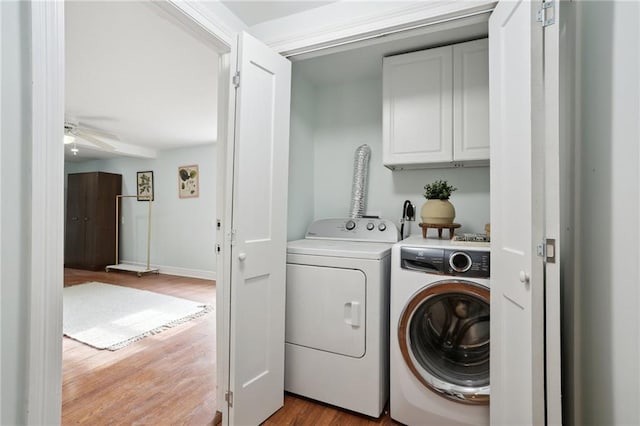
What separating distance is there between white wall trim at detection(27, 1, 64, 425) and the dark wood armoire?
5952mm

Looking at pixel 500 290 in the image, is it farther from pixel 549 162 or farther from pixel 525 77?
pixel 525 77

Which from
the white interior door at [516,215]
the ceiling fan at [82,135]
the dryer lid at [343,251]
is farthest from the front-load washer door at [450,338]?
the ceiling fan at [82,135]

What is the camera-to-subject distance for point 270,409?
5.65 ft

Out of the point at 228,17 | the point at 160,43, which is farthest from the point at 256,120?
the point at 160,43

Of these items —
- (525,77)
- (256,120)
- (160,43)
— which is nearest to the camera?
(525,77)

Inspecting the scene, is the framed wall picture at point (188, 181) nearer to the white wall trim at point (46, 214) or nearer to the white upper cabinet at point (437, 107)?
the white upper cabinet at point (437, 107)

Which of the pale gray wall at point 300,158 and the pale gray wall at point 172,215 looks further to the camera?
the pale gray wall at point 172,215

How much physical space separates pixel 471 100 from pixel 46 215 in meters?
2.14

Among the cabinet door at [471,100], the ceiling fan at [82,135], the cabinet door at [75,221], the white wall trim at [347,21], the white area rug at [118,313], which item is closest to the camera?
the white wall trim at [347,21]

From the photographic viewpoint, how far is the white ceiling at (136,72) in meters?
2.01

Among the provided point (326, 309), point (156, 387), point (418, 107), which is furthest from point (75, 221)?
point (418, 107)

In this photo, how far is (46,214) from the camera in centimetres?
93

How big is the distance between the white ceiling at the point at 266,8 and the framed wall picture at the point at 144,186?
15.8 ft

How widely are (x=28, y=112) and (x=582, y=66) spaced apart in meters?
1.80
